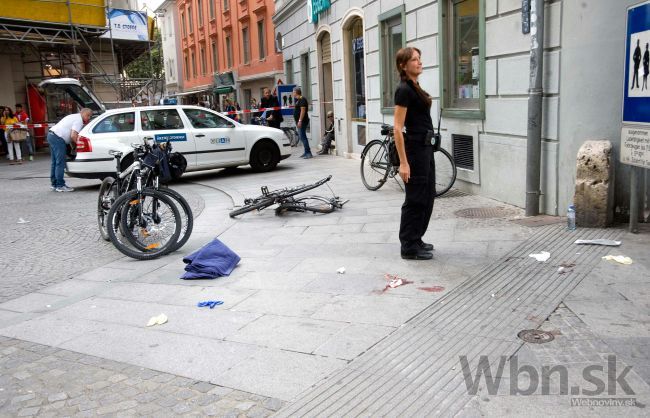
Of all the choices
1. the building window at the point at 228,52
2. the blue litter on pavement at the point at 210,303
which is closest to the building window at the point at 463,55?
the blue litter on pavement at the point at 210,303

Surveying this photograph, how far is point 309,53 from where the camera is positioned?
17984mm

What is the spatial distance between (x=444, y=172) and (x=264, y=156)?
18.2 feet

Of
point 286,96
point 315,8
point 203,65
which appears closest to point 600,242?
point 315,8

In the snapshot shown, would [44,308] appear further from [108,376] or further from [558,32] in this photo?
[558,32]

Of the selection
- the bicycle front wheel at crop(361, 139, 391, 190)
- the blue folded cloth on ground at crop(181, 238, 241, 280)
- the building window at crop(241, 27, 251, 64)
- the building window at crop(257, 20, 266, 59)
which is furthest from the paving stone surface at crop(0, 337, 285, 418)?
the building window at crop(241, 27, 251, 64)

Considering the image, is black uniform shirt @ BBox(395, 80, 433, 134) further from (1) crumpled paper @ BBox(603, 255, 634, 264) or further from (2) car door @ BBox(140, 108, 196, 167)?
(2) car door @ BBox(140, 108, 196, 167)

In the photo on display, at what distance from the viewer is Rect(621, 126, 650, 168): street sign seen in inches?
204

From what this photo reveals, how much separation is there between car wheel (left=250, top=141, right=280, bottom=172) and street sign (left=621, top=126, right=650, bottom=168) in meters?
8.81

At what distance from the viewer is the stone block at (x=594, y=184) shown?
230 inches

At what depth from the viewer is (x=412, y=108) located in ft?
17.0

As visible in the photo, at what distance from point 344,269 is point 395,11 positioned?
22.8ft

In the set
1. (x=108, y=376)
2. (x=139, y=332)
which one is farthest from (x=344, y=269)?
(x=108, y=376)

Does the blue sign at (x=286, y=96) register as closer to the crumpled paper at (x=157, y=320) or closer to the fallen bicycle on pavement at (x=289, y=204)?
the fallen bicycle on pavement at (x=289, y=204)

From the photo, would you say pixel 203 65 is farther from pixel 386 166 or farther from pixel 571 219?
pixel 571 219
